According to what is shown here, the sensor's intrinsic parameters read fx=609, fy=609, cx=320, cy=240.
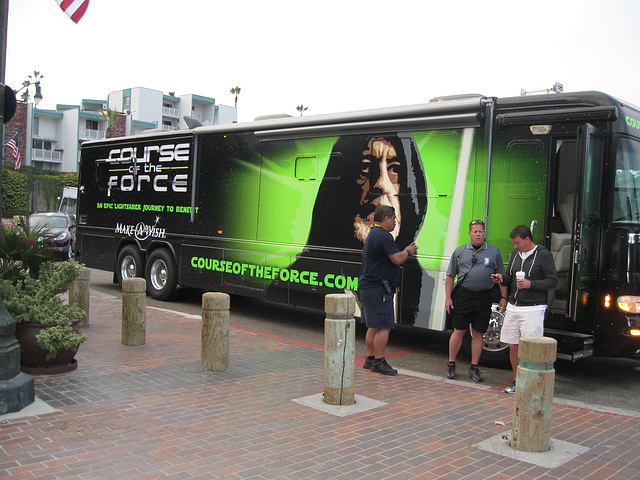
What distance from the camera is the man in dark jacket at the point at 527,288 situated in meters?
6.30

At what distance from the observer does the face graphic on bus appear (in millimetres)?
8422

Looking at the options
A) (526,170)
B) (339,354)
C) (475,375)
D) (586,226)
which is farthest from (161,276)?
(586,226)

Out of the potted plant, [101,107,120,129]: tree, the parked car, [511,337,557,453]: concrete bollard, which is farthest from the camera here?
[101,107,120,129]: tree

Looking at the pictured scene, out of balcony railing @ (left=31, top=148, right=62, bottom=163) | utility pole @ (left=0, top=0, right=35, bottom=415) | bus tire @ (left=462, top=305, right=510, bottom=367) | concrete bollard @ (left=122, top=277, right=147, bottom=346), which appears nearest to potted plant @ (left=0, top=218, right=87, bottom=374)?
utility pole @ (left=0, top=0, right=35, bottom=415)

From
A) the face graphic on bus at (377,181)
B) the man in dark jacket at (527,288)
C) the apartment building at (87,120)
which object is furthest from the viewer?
Answer: the apartment building at (87,120)

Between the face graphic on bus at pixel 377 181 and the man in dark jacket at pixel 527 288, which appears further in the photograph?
the face graphic on bus at pixel 377 181

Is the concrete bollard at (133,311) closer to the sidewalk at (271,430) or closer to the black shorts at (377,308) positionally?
the sidewalk at (271,430)

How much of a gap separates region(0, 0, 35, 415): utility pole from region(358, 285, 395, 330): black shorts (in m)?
3.49

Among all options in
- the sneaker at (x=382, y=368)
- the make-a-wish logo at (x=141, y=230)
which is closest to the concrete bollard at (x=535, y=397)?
the sneaker at (x=382, y=368)

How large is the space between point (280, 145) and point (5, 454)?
22.2 ft

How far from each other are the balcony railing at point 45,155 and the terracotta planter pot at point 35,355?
64.7 metres

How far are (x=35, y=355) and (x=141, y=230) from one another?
6.65m

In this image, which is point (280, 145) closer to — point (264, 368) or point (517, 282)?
point (264, 368)

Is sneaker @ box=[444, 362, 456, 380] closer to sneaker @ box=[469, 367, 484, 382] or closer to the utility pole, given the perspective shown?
sneaker @ box=[469, 367, 484, 382]
